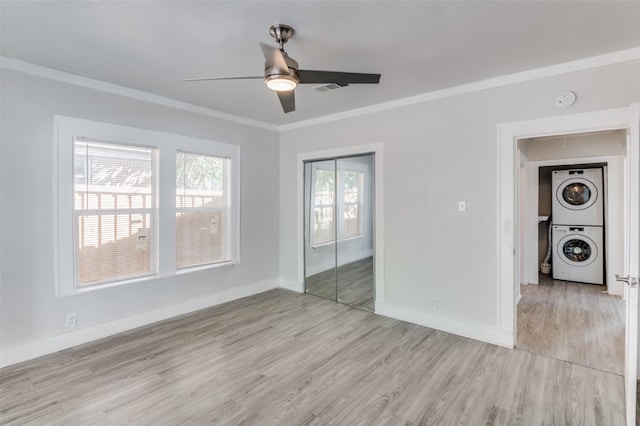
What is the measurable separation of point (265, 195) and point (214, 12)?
308 centimetres

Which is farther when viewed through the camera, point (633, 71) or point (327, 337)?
point (327, 337)

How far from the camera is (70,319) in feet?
10.1

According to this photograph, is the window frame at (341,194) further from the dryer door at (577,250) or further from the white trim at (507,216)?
the dryer door at (577,250)

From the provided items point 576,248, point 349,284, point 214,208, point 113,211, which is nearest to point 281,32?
point 113,211

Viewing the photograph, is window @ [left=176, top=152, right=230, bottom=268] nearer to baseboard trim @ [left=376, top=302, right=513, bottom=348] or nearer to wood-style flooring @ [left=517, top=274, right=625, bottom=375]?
baseboard trim @ [left=376, top=302, right=513, bottom=348]

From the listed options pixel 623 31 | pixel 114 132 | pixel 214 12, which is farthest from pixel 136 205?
pixel 623 31

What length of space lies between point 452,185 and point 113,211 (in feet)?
12.1

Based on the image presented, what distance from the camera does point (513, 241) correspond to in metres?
3.06

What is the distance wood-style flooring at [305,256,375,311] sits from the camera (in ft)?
13.9

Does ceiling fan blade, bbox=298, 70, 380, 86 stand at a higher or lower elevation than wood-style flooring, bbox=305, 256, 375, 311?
higher

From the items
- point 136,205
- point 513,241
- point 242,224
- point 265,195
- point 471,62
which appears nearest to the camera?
point 471,62

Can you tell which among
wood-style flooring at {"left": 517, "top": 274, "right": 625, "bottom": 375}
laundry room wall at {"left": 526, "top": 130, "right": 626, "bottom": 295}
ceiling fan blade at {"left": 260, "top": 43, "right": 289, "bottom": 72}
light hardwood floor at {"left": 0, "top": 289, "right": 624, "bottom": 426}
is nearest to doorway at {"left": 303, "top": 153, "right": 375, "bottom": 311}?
light hardwood floor at {"left": 0, "top": 289, "right": 624, "bottom": 426}

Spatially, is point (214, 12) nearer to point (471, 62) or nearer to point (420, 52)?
point (420, 52)

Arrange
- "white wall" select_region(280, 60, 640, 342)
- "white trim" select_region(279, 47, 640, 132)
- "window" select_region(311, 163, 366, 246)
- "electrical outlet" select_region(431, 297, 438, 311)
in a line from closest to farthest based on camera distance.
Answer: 1. "white trim" select_region(279, 47, 640, 132)
2. "white wall" select_region(280, 60, 640, 342)
3. "electrical outlet" select_region(431, 297, 438, 311)
4. "window" select_region(311, 163, 366, 246)
